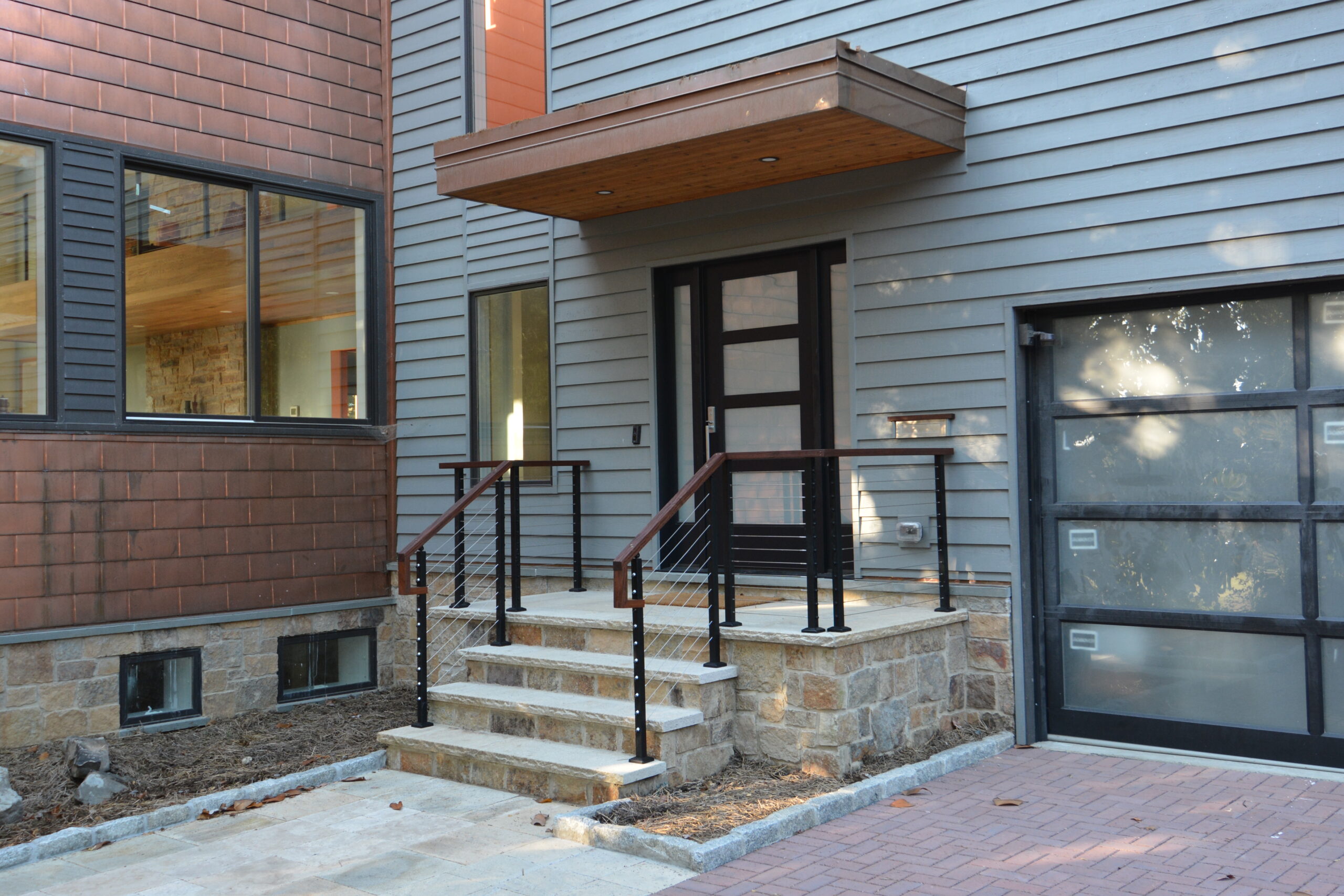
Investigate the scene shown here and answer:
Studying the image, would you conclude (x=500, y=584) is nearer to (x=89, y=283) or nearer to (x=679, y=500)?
(x=679, y=500)

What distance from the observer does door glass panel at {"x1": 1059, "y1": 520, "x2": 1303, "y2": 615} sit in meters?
5.06

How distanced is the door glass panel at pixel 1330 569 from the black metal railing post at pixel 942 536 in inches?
64.7

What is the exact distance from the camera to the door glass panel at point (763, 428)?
6668 millimetres

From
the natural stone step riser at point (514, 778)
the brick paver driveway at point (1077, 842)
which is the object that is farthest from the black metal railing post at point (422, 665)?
the brick paver driveway at point (1077, 842)

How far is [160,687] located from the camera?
6902 millimetres

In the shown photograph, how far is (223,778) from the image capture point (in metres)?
5.61

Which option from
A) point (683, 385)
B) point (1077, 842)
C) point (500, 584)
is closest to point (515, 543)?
point (500, 584)

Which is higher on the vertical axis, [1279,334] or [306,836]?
[1279,334]

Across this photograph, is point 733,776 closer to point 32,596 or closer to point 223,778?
point 223,778

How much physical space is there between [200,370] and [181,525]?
1.00m

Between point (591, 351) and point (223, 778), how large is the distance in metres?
3.39

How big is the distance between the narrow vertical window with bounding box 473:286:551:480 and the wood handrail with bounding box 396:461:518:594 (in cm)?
102

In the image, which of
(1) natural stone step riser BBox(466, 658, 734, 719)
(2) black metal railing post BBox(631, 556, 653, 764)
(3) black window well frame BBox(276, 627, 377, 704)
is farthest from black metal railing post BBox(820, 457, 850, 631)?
(3) black window well frame BBox(276, 627, 377, 704)

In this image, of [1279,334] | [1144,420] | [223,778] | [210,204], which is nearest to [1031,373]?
[1144,420]
